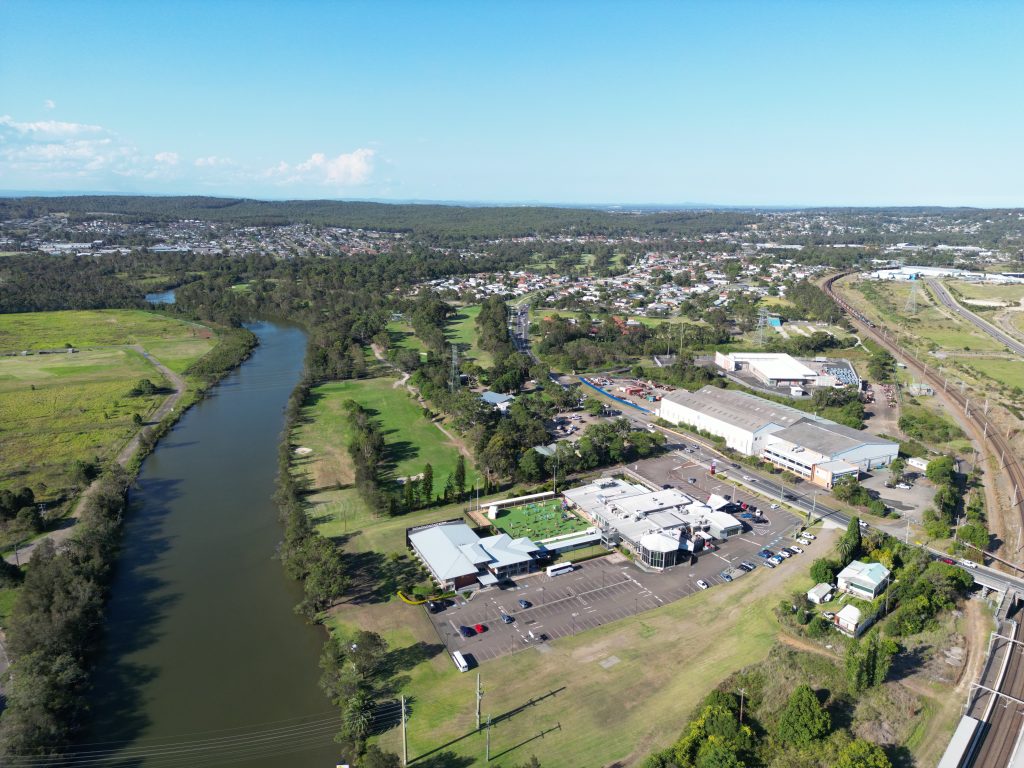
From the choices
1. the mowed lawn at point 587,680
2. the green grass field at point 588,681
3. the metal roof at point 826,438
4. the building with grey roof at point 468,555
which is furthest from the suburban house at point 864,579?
the building with grey roof at point 468,555

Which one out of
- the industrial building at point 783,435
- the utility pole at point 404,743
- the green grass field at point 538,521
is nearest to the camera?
the utility pole at point 404,743

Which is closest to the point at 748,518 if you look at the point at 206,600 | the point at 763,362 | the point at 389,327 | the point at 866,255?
the point at 206,600

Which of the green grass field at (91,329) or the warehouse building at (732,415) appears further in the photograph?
the green grass field at (91,329)

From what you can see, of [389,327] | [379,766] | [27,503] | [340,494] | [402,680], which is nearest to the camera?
[379,766]

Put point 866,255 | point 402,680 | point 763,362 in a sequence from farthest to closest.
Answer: point 866,255 → point 763,362 → point 402,680

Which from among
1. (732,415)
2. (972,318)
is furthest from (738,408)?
(972,318)

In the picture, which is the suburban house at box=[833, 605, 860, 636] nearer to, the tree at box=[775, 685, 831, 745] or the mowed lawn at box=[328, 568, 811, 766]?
the mowed lawn at box=[328, 568, 811, 766]

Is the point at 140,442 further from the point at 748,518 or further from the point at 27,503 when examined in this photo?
the point at 748,518

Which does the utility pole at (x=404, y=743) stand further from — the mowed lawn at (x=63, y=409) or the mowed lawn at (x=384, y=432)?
the mowed lawn at (x=63, y=409)
